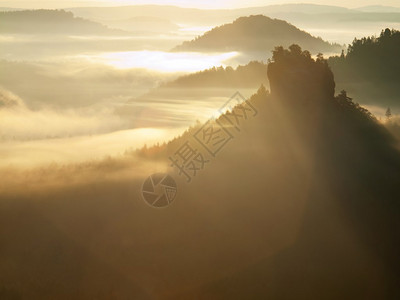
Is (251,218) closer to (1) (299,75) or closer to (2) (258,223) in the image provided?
(2) (258,223)

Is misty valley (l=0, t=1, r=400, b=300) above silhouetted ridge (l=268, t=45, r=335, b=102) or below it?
below

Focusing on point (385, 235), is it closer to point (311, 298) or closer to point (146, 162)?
point (311, 298)

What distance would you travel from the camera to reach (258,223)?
404ft

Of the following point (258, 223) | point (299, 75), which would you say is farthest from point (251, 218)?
point (299, 75)

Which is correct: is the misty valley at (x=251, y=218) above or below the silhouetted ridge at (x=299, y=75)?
below

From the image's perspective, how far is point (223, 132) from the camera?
461 feet

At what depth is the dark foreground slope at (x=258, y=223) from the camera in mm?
114062

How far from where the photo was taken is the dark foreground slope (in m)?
114

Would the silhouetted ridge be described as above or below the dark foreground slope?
above

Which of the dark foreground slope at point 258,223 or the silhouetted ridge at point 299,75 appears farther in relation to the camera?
the silhouetted ridge at point 299,75

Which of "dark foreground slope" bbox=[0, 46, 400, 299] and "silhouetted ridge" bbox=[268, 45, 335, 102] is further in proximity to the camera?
"silhouetted ridge" bbox=[268, 45, 335, 102]

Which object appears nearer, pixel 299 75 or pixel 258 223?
pixel 299 75

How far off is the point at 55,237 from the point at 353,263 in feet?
242

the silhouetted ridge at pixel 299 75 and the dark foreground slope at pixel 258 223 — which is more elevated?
the silhouetted ridge at pixel 299 75
